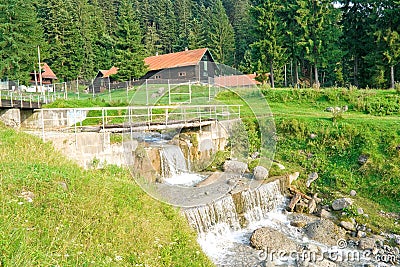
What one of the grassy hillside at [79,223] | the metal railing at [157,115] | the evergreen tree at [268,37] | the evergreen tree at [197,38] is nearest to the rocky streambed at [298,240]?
the grassy hillside at [79,223]

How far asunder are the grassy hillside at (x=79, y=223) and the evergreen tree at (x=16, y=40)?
21.8m

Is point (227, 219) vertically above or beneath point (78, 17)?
beneath

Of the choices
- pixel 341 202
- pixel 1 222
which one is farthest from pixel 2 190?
pixel 341 202

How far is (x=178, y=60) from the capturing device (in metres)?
35.2

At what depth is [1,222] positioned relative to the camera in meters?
4.47

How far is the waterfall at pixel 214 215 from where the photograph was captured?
9.33 metres

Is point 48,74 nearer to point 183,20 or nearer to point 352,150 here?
point 183,20

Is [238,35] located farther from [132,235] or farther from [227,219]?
[132,235]

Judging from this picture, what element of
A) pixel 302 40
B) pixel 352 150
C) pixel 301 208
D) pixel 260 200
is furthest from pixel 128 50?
pixel 301 208

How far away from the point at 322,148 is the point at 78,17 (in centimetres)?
4911

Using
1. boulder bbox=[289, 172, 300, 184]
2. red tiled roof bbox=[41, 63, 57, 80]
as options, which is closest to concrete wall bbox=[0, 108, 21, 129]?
boulder bbox=[289, 172, 300, 184]

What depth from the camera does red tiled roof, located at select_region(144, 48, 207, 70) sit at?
33.6 meters

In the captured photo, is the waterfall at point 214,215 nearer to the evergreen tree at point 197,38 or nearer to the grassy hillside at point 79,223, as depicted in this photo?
the grassy hillside at point 79,223
